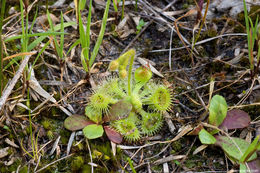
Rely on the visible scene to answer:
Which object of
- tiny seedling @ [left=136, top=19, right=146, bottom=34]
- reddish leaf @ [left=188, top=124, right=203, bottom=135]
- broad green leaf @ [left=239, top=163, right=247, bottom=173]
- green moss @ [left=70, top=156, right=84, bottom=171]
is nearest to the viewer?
broad green leaf @ [left=239, top=163, right=247, bottom=173]

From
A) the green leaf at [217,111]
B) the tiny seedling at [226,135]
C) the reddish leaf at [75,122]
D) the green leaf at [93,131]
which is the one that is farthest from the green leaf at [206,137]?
the reddish leaf at [75,122]

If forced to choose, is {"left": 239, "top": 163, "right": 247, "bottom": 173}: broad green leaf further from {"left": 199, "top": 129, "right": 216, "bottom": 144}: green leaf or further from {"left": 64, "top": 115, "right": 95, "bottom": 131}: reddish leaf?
{"left": 64, "top": 115, "right": 95, "bottom": 131}: reddish leaf

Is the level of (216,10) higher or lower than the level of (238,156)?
higher

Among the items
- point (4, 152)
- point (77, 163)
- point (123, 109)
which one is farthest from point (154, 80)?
point (4, 152)

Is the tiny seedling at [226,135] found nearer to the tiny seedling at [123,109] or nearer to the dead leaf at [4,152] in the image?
the tiny seedling at [123,109]

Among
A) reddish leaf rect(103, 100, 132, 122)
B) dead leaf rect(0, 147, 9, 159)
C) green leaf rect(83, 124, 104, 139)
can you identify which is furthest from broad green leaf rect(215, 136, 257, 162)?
dead leaf rect(0, 147, 9, 159)

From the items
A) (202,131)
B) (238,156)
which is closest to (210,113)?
(202,131)

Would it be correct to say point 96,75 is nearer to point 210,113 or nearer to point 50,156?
point 50,156
